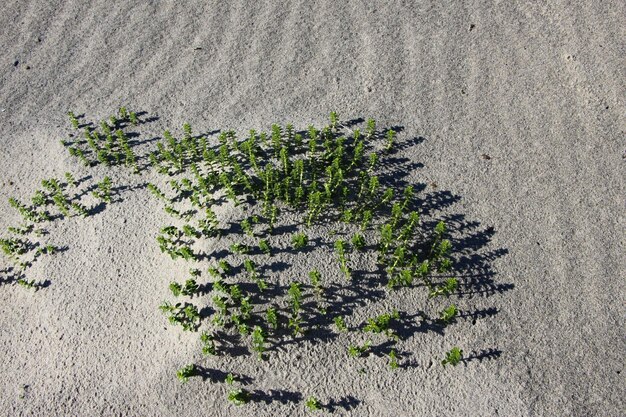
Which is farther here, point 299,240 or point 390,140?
point 390,140

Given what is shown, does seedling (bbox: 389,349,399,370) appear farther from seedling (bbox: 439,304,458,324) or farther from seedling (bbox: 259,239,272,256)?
seedling (bbox: 259,239,272,256)

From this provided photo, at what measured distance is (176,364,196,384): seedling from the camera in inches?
216

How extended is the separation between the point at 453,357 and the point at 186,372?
3064 millimetres

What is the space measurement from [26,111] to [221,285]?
5452 mm

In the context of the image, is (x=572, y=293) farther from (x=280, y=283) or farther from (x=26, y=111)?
(x=26, y=111)

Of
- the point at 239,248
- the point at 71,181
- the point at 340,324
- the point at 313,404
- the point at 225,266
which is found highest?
the point at 71,181

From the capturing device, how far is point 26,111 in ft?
28.0

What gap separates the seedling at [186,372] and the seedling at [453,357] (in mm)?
2907

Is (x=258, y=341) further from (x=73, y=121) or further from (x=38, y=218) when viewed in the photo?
(x=73, y=121)

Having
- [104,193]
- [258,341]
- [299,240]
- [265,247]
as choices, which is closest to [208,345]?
[258,341]

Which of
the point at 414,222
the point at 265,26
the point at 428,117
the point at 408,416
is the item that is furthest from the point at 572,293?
the point at 265,26

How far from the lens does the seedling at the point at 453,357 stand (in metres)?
5.45

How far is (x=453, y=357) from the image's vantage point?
5.47 metres

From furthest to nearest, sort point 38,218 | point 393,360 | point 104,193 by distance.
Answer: point 104,193
point 38,218
point 393,360
